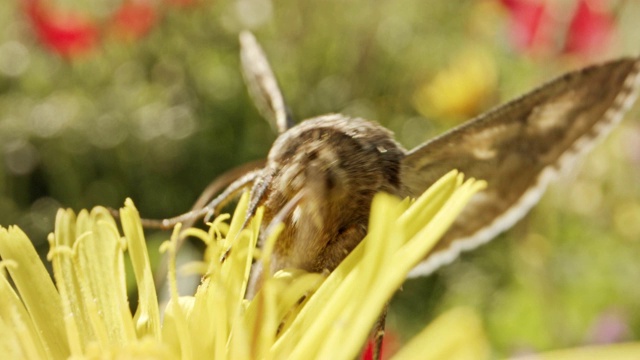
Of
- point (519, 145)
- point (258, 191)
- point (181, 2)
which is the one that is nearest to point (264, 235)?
point (258, 191)

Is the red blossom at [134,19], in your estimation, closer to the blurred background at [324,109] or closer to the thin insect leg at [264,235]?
the blurred background at [324,109]

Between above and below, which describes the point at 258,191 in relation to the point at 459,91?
above

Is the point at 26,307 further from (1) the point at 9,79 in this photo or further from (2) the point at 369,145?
(1) the point at 9,79

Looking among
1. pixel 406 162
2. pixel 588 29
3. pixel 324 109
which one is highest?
pixel 406 162

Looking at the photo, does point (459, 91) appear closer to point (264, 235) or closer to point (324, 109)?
point (324, 109)

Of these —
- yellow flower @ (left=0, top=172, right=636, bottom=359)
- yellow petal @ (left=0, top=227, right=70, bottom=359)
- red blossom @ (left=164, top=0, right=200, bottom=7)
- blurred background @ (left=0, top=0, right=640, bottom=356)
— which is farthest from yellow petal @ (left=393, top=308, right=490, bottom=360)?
red blossom @ (left=164, top=0, right=200, bottom=7)

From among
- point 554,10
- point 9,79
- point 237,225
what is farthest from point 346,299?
point 9,79

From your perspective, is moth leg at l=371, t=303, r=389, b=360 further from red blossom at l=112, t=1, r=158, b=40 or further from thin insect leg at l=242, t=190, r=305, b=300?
red blossom at l=112, t=1, r=158, b=40

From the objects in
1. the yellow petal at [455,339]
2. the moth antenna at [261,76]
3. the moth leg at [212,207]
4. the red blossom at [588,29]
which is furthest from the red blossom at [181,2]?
the yellow petal at [455,339]
